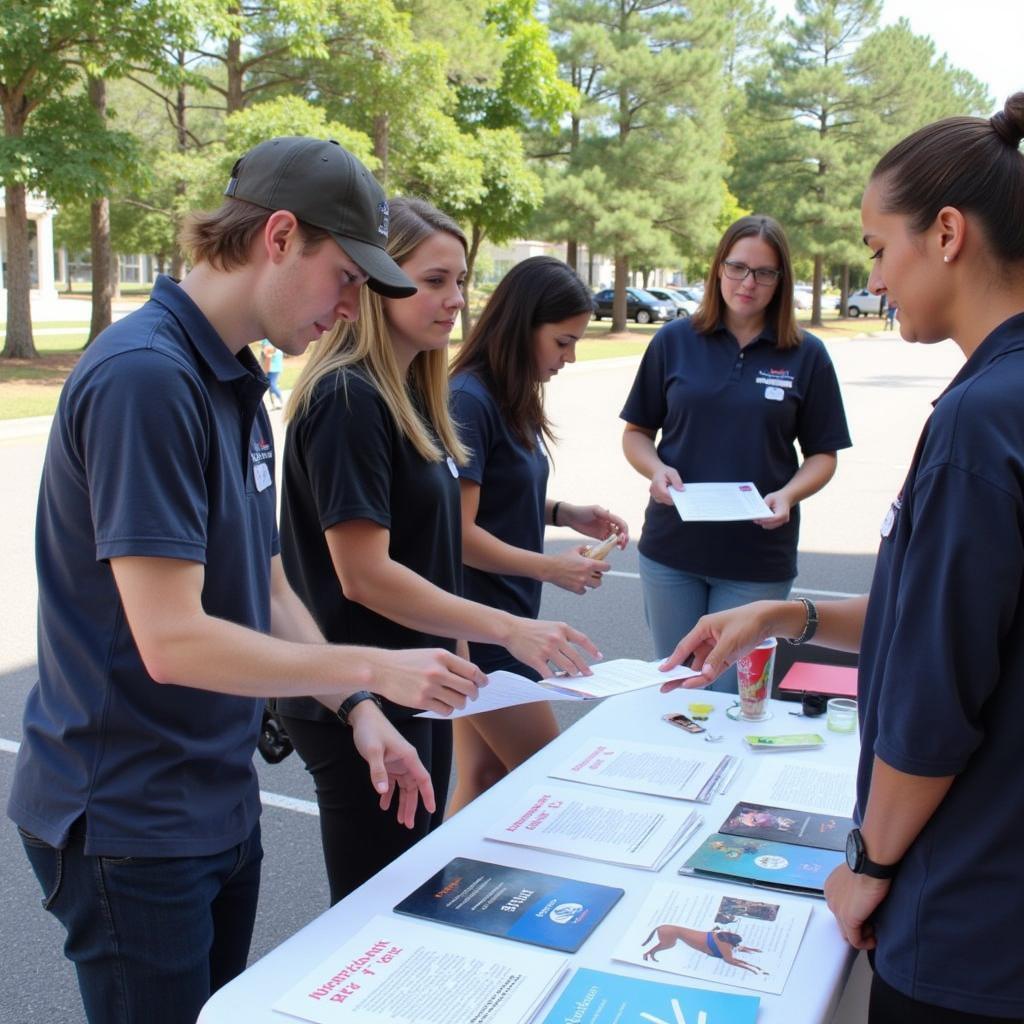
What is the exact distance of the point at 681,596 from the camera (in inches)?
145

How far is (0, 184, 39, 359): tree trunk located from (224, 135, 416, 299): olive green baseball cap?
15755mm

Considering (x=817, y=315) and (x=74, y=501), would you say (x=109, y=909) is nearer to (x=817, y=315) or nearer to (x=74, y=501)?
(x=74, y=501)

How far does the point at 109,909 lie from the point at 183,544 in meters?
0.56

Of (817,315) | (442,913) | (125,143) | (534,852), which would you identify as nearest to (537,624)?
(534,852)

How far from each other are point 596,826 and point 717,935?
414mm

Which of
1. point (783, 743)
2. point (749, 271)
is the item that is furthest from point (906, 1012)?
point (749, 271)

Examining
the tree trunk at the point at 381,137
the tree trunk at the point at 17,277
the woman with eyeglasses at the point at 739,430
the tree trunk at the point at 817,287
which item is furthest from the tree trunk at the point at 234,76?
the tree trunk at the point at 817,287

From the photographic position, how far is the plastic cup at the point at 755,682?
8.54 ft

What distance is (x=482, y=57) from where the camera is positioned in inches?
847

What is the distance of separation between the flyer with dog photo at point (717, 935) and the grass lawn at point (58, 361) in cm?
262

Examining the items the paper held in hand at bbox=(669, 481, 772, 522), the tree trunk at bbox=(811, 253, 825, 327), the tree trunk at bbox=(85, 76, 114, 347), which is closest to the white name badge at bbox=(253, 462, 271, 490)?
the paper held in hand at bbox=(669, 481, 772, 522)

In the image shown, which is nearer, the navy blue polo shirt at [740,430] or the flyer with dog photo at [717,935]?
the flyer with dog photo at [717,935]

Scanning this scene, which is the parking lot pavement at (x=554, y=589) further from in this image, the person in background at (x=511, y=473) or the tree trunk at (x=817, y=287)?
the tree trunk at (x=817, y=287)

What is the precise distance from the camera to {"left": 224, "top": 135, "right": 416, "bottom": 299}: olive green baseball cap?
1.63m
